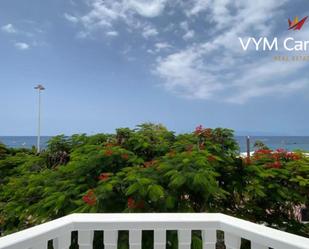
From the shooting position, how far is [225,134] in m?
4.32

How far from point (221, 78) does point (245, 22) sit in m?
10.8

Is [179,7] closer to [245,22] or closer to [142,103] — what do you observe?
[245,22]

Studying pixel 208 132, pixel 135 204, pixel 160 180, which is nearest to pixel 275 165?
pixel 208 132

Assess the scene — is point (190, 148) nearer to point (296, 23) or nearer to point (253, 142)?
point (296, 23)

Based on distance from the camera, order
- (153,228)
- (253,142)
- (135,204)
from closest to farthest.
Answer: (153,228)
(135,204)
(253,142)

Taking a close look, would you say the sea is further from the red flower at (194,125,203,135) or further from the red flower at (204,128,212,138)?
the red flower at (194,125,203,135)

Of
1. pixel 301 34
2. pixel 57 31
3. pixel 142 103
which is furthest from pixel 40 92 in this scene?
pixel 301 34

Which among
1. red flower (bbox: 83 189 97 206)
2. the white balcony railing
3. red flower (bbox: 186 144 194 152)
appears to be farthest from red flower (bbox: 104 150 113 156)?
the white balcony railing

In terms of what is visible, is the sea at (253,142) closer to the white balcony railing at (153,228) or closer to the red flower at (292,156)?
the red flower at (292,156)

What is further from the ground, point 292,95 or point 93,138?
point 292,95

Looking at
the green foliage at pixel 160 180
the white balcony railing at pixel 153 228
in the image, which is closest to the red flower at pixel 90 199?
the green foliage at pixel 160 180

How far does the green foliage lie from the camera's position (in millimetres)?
2816

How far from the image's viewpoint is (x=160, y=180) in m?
2.96

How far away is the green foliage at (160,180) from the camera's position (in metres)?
2.82
